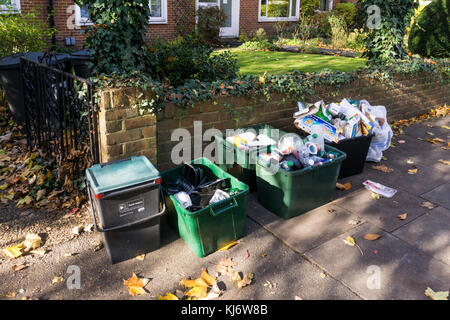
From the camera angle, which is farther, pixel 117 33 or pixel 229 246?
pixel 117 33

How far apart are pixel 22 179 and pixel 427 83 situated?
6.78m

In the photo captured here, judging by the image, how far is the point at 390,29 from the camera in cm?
637

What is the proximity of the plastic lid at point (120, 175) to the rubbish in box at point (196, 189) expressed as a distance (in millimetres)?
357

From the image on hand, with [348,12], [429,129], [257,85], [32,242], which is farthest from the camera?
[348,12]

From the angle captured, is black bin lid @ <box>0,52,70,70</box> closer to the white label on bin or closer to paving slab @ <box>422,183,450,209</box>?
the white label on bin

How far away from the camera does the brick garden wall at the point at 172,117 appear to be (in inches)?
133

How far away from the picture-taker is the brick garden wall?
3.37 metres

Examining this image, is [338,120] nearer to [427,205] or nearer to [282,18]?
[427,205]

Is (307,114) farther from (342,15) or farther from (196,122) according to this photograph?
(342,15)

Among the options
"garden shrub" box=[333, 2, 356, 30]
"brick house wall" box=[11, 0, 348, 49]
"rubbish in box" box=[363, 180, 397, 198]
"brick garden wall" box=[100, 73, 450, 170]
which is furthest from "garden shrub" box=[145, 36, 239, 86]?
"garden shrub" box=[333, 2, 356, 30]

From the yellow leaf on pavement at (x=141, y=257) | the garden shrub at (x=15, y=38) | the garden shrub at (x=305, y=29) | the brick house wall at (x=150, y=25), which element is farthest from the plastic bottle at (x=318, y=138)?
the garden shrub at (x=305, y=29)

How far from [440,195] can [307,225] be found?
1.74m

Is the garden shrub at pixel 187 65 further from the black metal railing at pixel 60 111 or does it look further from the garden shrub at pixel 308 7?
the garden shrub at pixel 308 7

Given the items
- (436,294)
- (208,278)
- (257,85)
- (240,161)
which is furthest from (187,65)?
(436,294)
